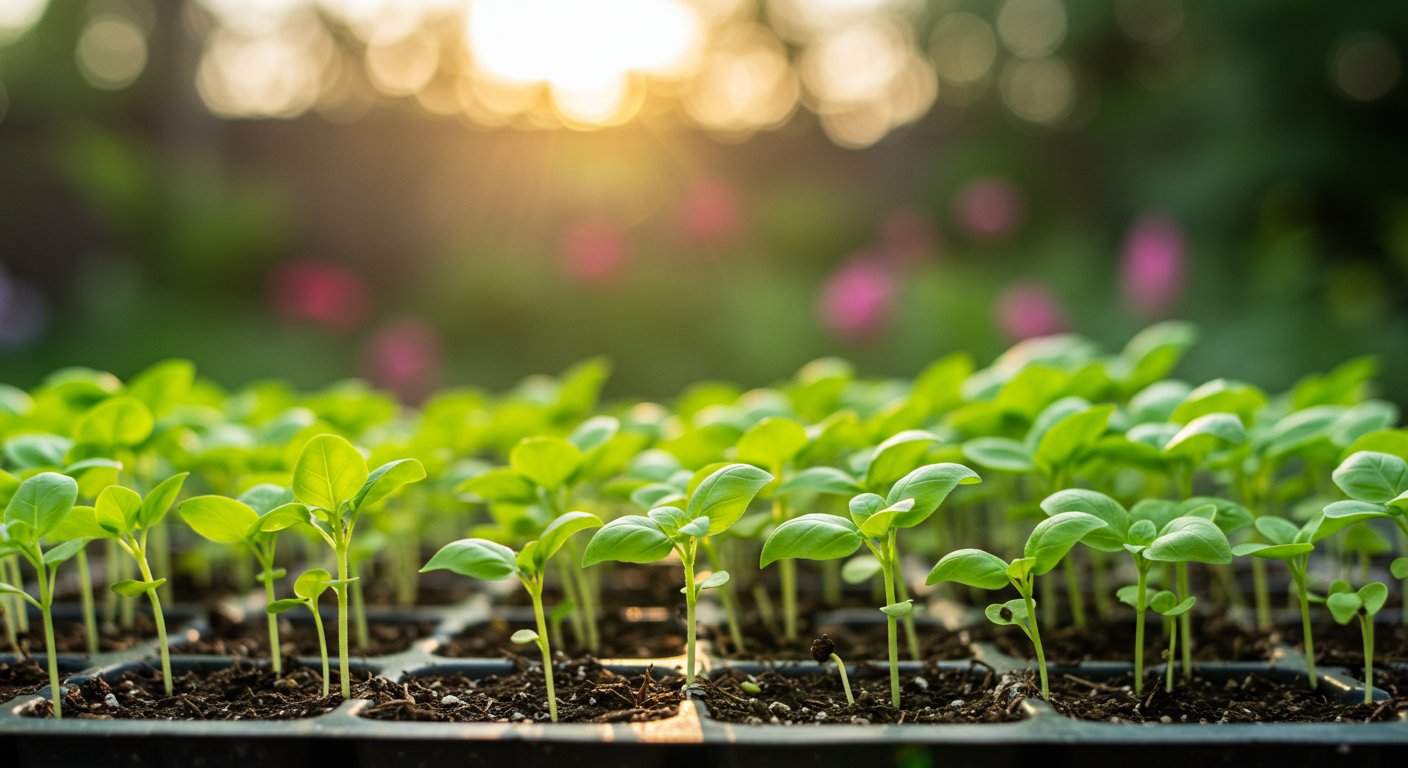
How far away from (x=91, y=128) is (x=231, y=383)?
151 cm

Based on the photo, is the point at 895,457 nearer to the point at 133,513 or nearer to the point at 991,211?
the point at 133,513

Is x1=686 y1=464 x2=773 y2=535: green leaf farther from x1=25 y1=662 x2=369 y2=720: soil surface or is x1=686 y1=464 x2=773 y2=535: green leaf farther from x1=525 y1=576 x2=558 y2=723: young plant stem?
x1=25 y1=662 x2=369 y2=720: soil surface

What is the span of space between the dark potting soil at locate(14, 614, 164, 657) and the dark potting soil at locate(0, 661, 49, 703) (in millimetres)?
19

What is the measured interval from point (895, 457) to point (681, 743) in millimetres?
332

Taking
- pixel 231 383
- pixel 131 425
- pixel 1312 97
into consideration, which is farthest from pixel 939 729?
pixel 1312 97

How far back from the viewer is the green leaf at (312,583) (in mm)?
839

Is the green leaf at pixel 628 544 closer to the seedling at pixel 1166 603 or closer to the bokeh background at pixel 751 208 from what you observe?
the seedling at pixel 1166 603

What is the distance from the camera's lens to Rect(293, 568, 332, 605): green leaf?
84 centimetres

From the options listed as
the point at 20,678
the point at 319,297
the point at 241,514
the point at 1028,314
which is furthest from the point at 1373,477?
→ the point at 319,297

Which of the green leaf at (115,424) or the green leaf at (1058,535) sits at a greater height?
the green leaf at (115,424)

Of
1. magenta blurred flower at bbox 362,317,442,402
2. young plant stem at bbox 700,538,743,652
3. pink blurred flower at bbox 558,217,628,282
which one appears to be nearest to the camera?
young plant stem at bbox 700,538,743,652

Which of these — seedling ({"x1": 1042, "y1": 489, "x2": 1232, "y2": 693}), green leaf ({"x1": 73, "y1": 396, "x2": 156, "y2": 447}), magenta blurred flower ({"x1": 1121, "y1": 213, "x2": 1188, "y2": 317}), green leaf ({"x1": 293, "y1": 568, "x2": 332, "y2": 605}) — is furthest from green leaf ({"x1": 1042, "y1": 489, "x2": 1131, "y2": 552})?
magenta blurred flower ({"x1": 1121, "y1": 213, "x2": 1188, "y2": 317})

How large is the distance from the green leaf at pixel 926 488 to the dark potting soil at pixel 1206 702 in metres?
0.20

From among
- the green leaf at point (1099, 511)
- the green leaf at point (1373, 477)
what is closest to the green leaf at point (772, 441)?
the green leaf at point (1099, 511)
